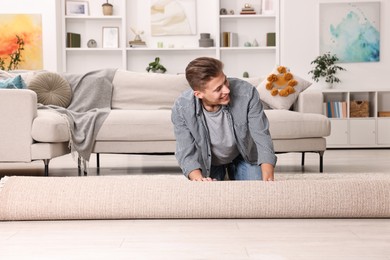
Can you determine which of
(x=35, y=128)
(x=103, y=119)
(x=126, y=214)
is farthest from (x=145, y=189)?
(x=103, y=119)

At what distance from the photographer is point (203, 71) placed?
251cm

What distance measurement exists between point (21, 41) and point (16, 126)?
3956 millimetres

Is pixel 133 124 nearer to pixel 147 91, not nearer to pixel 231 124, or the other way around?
pixel 147 91

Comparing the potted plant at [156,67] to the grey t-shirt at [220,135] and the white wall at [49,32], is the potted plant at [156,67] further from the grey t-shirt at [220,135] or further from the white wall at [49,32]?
the grey t-shirt at [220,135]

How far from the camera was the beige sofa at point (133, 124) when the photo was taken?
3.88 metres

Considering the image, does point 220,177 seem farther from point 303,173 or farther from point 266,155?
point 303,173

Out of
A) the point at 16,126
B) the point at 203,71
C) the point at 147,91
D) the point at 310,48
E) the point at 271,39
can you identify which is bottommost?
the point at 16,126

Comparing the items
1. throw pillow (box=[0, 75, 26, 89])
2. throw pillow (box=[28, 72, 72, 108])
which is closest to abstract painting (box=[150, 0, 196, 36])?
throw pillow (box=[28, 72, 72, 108])

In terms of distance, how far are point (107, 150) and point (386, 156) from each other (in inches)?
115

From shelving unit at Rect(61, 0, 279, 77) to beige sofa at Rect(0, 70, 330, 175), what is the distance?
2614mm

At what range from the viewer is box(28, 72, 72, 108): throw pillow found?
4.74 metres

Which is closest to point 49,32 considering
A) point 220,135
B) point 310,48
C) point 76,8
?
point 76,8

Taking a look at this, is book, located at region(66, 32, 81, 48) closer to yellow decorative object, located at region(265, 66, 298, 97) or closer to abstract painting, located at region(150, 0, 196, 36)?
abstract painting, located at region(150, 0, 196, 36)

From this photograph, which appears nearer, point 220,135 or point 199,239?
point 199,239
